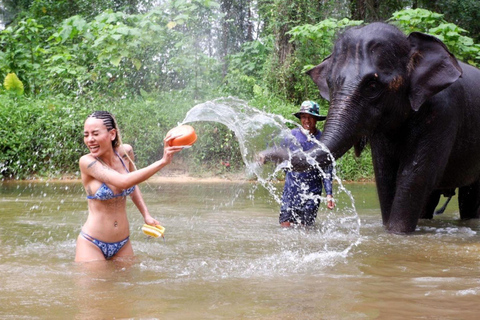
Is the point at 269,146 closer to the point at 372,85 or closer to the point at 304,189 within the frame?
the point at 304,189

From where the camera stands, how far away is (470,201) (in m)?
7.40

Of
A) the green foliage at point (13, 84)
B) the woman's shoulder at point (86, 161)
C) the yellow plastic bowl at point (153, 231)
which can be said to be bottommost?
the yellow plastic bowl at point (153, 231)

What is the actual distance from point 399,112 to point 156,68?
11.5 m

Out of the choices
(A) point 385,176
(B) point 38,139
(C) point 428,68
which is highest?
(C) point 428,68

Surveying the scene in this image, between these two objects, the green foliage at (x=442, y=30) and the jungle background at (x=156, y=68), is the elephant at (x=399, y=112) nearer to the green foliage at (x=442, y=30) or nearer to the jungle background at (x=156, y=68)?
the green foliage at (x=442, y=30)

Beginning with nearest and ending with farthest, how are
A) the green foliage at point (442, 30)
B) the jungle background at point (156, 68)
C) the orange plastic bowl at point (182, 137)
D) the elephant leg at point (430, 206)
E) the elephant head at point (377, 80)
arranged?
the orange plastic bowl at point (182, 137) → the elephant head at point (377, 80) → the elephant leg at point (430, 206) → the green foliage at point (442, 30) → the jungle background at point (156, 68)

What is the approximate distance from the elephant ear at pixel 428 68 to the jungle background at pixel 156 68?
5789mm

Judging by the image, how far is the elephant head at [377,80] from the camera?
5379 millimetres

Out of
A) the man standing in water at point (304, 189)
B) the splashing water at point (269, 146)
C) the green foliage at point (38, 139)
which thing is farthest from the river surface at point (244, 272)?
the green foliage at point (38, 139)

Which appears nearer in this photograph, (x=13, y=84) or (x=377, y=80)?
(x=377, y=80)

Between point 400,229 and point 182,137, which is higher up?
point 182,137

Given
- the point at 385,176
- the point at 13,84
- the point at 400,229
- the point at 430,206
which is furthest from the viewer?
the point at 13,84

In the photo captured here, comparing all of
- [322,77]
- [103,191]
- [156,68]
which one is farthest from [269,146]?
[156,68]

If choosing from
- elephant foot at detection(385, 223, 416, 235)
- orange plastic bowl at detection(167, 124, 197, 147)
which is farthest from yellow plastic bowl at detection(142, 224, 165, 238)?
elephant foot at detection(385, 223, 416, 235)
